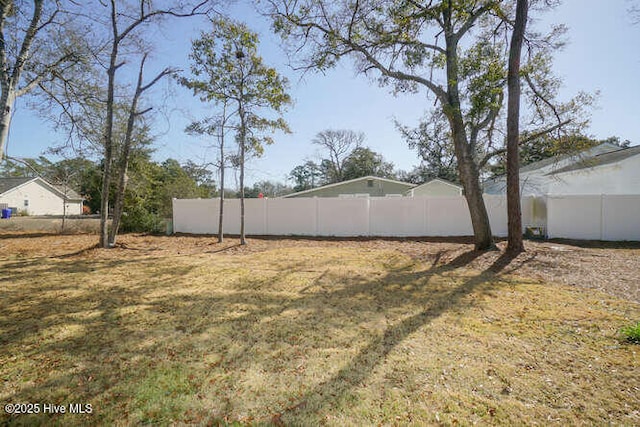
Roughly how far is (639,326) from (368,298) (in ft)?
10.1

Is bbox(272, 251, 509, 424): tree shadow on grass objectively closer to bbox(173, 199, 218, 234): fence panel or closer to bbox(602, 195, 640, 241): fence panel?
bbox(602, 195, 640, 241): fence panel

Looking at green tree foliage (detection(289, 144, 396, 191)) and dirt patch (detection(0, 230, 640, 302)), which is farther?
green tree foliage (detection(289, 144, 396, 191))

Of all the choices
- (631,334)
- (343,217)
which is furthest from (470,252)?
(343,217)

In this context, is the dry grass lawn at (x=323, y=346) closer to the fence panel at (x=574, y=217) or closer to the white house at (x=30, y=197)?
the fence panel at (x=574, y=217)

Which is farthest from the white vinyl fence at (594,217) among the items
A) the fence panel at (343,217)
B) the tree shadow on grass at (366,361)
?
the tree shadow on grass at (366,361)

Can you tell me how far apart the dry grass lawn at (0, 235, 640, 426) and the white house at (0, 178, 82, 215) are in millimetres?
29450

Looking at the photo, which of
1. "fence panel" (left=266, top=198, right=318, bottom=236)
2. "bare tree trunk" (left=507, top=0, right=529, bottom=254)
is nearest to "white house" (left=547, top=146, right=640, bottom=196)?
"bare tree trunk" (left=507, top=0, right=529, bottom=254)

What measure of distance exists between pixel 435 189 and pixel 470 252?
1186 centimetres

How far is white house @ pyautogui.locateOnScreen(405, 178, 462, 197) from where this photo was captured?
18.5 metres

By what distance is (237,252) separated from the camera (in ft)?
28.3

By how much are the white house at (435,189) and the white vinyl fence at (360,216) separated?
768 cm

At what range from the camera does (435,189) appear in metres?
18.5

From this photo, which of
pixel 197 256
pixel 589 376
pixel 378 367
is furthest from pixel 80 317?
pixel 589 376

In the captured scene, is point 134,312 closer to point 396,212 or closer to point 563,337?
point 563,337
